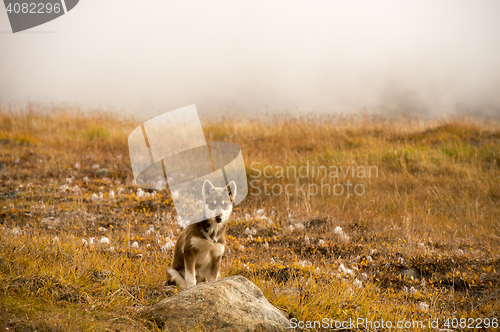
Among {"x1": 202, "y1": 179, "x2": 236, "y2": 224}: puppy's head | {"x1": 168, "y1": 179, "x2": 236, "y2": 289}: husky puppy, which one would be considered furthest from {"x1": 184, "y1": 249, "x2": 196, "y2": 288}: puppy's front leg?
{"x1": 202, "y1": 179, "x2": 236, "y2": 224}: puppy's head

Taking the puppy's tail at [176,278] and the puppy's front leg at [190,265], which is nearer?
the puppy's front leg at [190,265]

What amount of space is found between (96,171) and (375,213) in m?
9.44

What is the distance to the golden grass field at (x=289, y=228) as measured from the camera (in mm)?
4406

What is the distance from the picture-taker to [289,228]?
845cm

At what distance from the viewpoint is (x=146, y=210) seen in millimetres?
9648

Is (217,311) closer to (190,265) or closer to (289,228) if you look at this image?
(190,265)

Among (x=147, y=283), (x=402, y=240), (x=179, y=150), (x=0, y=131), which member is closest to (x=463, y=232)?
(x=402, y=240)

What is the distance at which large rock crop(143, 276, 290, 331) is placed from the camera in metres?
3.77

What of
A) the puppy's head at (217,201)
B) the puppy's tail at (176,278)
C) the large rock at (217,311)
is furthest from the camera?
the puppy's tail at (176,278)

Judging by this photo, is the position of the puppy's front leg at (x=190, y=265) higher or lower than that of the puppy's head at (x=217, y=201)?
lower

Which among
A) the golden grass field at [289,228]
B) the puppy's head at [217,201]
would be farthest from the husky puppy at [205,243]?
the golden grass field at [289,228]

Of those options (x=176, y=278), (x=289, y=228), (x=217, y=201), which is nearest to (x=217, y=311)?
(x=176, y=278)

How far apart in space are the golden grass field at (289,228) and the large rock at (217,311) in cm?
20

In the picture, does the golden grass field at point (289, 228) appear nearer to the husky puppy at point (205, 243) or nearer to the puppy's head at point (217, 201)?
the husky puppy at point (205, 243)
